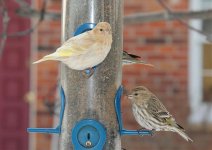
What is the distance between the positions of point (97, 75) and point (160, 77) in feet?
13.8

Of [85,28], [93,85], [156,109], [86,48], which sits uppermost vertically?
[85,28]

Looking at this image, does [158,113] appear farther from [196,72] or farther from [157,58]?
[196,72]

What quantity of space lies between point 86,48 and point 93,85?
64 centimetres

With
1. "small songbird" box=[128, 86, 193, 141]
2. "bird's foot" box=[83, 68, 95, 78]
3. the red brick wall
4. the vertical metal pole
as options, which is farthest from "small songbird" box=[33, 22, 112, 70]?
the red brick wall

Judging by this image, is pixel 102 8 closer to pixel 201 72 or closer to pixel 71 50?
pixel 71 50

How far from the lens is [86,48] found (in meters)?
3.82

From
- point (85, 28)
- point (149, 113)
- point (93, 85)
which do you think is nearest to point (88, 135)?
point (93, 85)

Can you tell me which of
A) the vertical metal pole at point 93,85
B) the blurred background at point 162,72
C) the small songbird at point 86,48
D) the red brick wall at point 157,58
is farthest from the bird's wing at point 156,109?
the red brick wall at point 157,58

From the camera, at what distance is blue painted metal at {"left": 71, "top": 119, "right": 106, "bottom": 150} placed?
4.27 m

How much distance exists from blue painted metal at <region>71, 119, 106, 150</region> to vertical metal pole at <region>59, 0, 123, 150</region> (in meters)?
0.07

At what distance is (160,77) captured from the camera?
28.2ft

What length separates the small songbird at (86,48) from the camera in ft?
12.3

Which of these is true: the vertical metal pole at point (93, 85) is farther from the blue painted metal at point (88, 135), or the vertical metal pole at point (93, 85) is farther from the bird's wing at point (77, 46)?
the bird's wing at point (77, 46)

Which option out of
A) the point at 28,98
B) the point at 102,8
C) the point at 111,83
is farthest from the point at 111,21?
the point at 28,98
